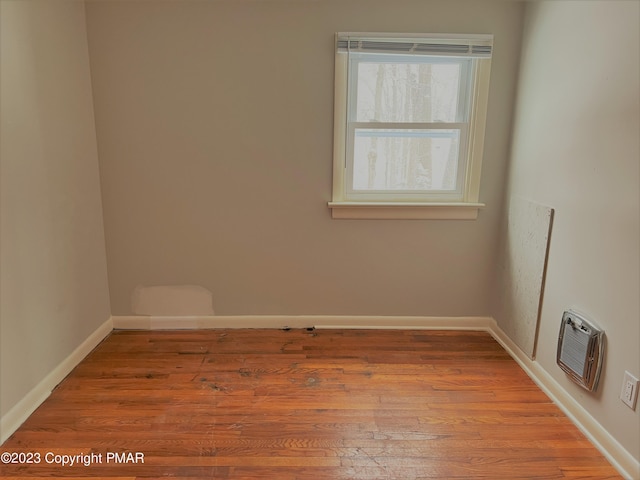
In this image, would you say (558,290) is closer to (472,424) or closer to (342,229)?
(472,424)

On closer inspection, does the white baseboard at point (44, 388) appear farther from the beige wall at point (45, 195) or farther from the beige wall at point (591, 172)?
the beige wall at point (591, 172)

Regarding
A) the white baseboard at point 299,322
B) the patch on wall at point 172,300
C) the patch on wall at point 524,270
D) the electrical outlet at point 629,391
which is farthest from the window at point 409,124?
the electrical outlet at point 629,391

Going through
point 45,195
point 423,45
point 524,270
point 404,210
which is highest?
point 423,45

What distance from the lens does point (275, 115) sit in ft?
9.44

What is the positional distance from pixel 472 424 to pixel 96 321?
235cm

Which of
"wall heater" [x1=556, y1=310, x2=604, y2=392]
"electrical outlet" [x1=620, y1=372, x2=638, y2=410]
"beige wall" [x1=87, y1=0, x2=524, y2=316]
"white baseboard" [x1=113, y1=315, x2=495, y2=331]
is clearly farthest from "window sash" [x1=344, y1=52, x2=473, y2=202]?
"electrical outlet" [x1=620, y1=372, x2=638, y2=410]

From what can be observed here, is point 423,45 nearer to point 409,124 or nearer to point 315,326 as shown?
point 409,124

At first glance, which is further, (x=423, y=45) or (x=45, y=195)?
(x=423, y=45)

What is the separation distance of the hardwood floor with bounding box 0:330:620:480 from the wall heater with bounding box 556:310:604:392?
0.25 m

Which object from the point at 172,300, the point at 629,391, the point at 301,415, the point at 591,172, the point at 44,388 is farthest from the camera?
the point at 172,300

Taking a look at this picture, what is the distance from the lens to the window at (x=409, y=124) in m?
2.78

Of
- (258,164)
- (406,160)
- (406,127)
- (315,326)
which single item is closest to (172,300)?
(315,326)

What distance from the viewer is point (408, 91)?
9.57ft

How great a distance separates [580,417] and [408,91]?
6.85ft
